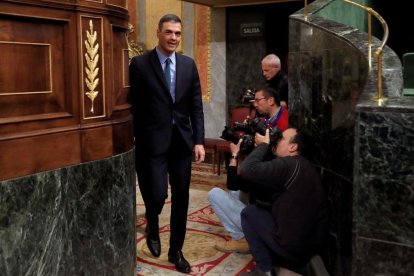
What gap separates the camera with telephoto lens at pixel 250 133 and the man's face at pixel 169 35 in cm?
67

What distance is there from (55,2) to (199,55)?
581 cm

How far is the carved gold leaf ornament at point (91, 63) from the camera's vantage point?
7.76ft

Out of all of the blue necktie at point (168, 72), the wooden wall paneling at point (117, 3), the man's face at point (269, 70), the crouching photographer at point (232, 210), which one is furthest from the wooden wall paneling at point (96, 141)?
the man's face at point (269, 70)

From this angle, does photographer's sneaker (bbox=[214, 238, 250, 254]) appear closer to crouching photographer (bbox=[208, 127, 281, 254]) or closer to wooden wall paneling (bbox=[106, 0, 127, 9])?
crouching photographer (bbox=[208, 127, 281, 254])

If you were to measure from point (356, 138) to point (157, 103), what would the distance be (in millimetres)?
1626

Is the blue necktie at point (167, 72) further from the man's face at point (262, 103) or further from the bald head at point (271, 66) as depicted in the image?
the bald head at point (271, 66)

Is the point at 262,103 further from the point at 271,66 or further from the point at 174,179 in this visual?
the point at 271,66

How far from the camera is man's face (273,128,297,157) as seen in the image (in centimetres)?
299

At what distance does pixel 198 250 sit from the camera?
383cm

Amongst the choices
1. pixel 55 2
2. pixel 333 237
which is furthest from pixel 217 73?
pixel 55 2

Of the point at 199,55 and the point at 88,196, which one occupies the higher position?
the point at 199,55

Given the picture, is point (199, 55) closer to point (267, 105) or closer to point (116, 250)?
point (267, 105)

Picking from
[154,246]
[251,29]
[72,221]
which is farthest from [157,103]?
[251,29]

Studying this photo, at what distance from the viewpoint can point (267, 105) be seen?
3896mm
